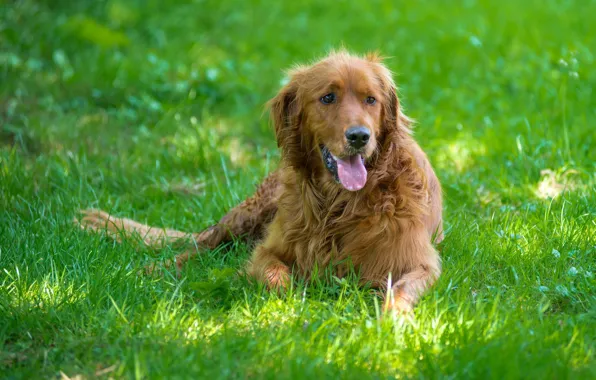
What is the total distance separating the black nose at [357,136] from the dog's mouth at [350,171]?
9 cm

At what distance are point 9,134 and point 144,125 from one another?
1146 millimetres

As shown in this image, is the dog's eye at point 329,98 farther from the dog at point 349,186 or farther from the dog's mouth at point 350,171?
the dog's mouth at point 350,171

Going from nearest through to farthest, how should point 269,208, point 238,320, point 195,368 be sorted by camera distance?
1. point 195,368
2. point 238,320
3. point 269,208

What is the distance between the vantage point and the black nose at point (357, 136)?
3.71 m

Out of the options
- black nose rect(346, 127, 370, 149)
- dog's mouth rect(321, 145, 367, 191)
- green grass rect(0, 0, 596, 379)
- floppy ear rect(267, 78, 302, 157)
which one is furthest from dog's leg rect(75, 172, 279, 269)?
black nose rect(346, 127, 370, 149)

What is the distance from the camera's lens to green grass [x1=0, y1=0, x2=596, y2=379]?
3102mm

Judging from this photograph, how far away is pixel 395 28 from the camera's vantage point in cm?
933

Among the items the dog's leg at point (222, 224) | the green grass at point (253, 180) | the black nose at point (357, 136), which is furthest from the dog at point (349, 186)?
the dog's leg at point (222, 224)

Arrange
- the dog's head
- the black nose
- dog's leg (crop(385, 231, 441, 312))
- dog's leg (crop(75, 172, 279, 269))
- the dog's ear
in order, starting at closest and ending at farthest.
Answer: dog's leg (crop(385, 231, 441, 312))
the black nose
the dog's head
the dog's ear
dog's leg (crop(75, 172, 279, 269))

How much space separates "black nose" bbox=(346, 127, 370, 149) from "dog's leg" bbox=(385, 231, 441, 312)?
58cm

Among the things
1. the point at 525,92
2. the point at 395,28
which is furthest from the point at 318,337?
the point at 395,28

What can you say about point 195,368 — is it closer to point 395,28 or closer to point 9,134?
point 9,134

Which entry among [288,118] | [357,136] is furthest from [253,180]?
[357,136]

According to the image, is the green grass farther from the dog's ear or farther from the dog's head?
the dog's ear
